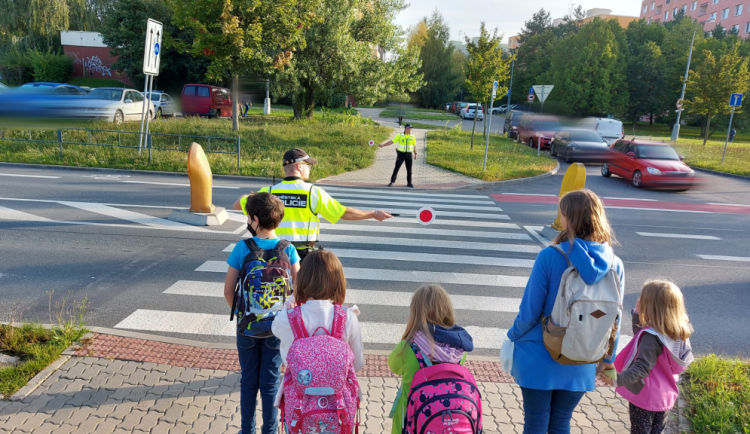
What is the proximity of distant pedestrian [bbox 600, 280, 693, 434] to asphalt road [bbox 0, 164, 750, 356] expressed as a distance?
209cm

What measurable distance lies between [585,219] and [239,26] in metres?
20.9

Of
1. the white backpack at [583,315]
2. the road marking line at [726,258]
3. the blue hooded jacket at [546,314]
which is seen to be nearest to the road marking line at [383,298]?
the blue hooded jacket at [546,314]

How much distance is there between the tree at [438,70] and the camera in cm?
6056

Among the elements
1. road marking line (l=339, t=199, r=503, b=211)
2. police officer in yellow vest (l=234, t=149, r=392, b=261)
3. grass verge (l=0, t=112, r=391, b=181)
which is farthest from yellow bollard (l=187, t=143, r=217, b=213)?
police officer in yellow vest (l=234, t=149, r=392, b=261)

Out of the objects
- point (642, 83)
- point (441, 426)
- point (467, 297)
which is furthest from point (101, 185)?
point (642, 83)

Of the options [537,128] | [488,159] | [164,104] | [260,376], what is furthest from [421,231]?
[164,104]

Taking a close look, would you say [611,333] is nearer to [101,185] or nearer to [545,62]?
[101,185]

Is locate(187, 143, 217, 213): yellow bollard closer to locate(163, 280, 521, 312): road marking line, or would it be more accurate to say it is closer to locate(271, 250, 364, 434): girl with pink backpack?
locate(163, 280, 521, 312): road marking line

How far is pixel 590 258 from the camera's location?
2.62 meters

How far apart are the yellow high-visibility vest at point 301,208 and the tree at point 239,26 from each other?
17812mm

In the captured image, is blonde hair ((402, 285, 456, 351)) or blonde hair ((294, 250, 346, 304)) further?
blonde hair ((294, 250, 346, 304))

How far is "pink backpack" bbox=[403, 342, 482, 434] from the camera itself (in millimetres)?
2490

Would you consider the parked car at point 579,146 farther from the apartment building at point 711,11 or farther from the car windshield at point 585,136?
the apartment building at point 711,11

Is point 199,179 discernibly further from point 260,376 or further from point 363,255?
point 260,376
